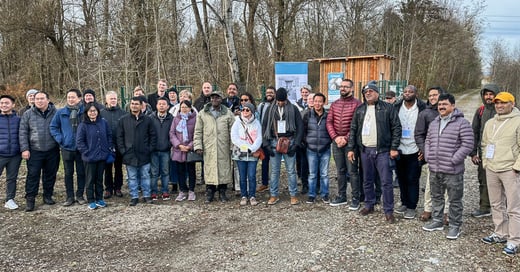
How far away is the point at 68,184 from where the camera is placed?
6141mm

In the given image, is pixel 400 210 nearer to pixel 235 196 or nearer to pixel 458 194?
pixel 458 194

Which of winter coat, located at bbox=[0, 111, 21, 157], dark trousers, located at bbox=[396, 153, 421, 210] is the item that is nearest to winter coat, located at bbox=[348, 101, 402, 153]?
dark trousers, located at bbox=[396, 153, 421, 210]

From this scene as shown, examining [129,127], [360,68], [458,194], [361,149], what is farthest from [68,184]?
[360,68]

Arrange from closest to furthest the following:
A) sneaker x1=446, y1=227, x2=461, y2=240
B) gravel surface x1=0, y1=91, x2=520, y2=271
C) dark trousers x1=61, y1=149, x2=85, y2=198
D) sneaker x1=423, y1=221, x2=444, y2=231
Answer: gravel surface x1=0, y1=91, x2=520, y2=271 < sneaker x1=446, y1=227, x2=461, y2=240 < sneaker x1=423, y1=221, x2=444, y2=231 < dark trousers x1=61, y1=149, x2=85, y2=198

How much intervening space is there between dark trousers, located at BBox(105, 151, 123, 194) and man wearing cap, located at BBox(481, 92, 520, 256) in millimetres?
5438

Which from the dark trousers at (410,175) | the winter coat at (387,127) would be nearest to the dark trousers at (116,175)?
the winter coat at (387,127)

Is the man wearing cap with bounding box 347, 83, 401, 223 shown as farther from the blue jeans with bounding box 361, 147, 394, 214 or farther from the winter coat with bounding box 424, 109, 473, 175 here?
the winter coat with bounding box 424, 109, 473, 175

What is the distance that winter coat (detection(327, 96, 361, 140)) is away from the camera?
5.55 m

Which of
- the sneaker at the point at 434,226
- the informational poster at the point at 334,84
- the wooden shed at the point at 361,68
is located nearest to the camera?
the sneaker at the point at 434,226

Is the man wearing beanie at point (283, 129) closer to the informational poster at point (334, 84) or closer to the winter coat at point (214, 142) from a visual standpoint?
the winter coat at point (214, 142)

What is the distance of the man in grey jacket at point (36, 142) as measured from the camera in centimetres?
581

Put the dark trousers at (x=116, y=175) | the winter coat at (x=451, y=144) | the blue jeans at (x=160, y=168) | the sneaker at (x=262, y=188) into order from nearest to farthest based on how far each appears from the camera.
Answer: the winter coat at (x=451, y=144)
the blue jeans at (x=160, y=168)
the dark trousers at (x=116, y=175)
the sneaker at (x=262, y=188)

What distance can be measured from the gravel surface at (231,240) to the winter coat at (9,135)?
945 millimetres

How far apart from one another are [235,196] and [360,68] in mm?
10490
